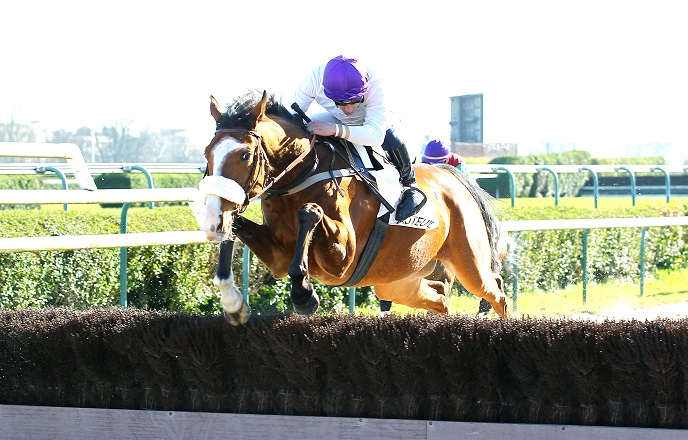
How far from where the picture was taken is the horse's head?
4336mm

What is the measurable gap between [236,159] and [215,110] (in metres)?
0.42

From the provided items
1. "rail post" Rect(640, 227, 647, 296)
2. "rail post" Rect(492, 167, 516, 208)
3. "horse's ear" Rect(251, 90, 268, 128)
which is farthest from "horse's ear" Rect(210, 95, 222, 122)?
"rail post" Rect(640, 227, 647, 296)

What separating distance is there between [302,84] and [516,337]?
2.02 meters

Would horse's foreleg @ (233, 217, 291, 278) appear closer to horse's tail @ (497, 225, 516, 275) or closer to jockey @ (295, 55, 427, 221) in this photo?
jockey @ (295, 55, 427, 221)

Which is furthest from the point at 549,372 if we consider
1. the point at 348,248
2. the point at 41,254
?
the point at 41,254

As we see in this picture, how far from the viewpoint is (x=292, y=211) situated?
507 cm

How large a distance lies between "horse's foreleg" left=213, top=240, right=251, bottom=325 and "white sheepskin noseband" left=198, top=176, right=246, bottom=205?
1.64ft

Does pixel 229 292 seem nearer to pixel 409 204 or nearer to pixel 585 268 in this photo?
pixel 409 204

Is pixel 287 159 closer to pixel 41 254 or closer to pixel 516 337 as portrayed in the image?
pixel 516 337

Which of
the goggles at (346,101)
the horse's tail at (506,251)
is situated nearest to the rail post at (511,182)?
the horse's tail at (506,251)

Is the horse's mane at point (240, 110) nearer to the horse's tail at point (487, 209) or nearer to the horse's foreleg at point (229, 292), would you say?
the horse's foreleg at point (229, 292)

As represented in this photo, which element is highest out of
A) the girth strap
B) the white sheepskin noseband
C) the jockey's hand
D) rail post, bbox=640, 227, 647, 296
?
the jockey's hand

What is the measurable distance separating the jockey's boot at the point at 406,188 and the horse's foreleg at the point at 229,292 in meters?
1.25

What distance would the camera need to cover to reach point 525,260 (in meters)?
10.8
